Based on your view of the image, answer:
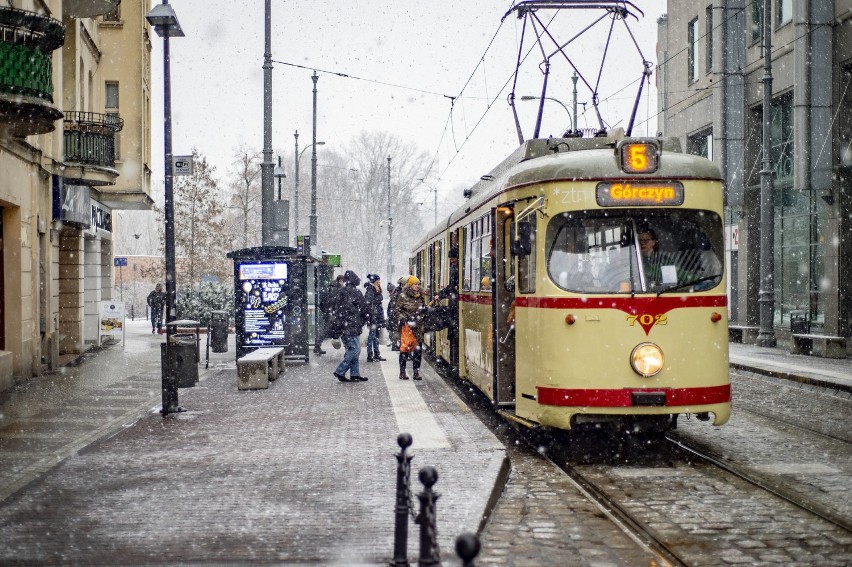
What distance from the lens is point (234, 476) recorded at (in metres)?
8.43

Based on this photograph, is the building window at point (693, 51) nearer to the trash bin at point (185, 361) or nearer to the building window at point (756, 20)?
A: the building window at point (756, 20)

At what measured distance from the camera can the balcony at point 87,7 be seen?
19.2 meters

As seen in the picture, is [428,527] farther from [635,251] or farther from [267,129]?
[267,129]

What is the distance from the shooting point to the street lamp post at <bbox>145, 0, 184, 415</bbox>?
1266cm

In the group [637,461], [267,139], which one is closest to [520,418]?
[637,461]

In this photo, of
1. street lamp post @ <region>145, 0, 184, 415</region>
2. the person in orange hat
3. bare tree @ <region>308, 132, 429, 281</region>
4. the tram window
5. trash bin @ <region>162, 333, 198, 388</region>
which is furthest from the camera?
bare tree @ <region>308, 132, 429, 281</region>

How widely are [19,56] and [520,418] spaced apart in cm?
849

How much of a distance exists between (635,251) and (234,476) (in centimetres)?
424

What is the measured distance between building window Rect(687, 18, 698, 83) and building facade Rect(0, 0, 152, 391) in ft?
56.6

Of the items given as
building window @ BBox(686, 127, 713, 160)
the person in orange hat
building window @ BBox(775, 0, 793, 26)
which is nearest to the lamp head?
the person in orange hat

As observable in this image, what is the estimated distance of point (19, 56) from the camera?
1330cm

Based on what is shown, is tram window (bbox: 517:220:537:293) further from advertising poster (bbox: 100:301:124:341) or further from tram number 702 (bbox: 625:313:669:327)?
advertising poster (bbox: 100:301:124:341)

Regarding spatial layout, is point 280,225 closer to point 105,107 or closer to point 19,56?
point 105,107

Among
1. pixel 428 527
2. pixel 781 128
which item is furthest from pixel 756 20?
pixel 428 527
